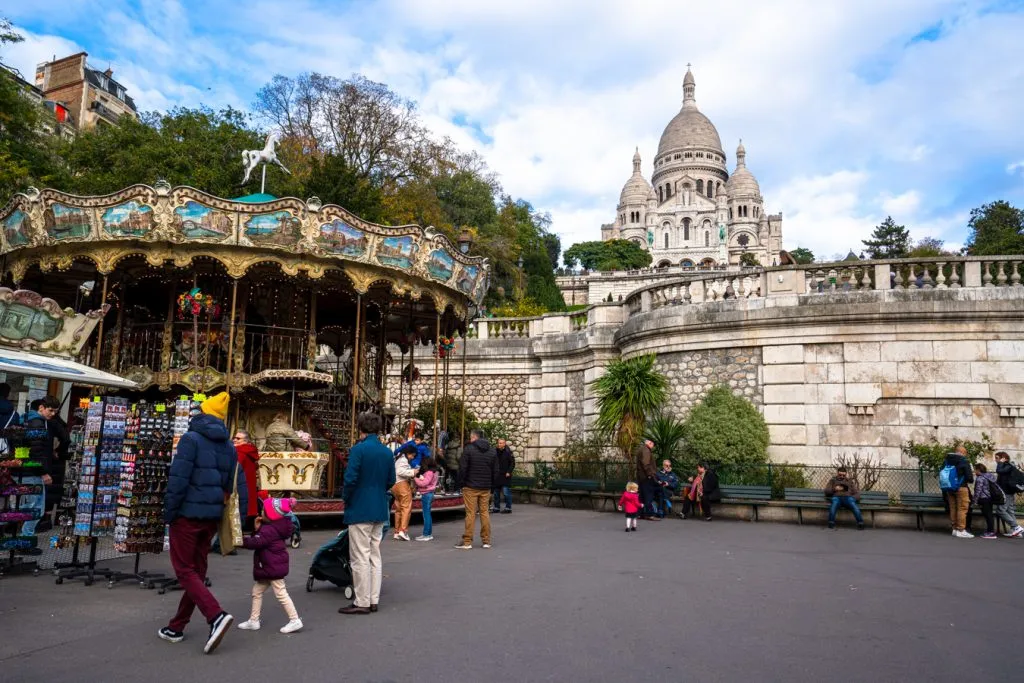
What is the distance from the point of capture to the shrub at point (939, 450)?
51.3 ft

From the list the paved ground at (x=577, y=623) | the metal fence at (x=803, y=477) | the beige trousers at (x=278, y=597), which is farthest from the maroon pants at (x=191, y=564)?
the metal fence at (x=803, y=477)

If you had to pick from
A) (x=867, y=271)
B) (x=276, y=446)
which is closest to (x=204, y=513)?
(x=276, y=446)

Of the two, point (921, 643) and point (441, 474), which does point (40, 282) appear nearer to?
point (441, 474)

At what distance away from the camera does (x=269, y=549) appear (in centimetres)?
626

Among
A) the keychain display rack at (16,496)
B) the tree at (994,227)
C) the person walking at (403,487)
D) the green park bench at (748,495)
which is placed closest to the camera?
the keychain display rack at (16,496)

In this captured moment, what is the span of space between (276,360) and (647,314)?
941 centimetres

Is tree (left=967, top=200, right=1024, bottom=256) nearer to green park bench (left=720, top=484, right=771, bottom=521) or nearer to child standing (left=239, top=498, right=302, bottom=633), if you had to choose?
green park bench (left=720, top=484, right=771, bottom=521)

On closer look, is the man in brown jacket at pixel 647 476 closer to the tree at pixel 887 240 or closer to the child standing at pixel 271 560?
the child standing at pixel 271 560

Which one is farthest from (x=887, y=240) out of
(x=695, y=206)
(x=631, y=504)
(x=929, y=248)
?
(x=631, y=504)

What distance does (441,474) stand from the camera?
20703 millimetres

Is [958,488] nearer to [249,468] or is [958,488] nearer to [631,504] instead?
[631,504]

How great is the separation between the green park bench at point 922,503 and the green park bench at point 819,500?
40 centimetres

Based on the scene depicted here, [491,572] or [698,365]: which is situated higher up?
[698,365]

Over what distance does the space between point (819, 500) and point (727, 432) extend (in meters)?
2.52
